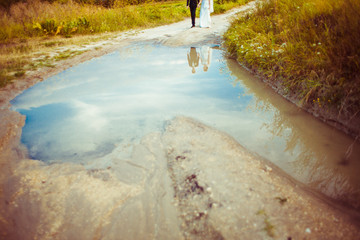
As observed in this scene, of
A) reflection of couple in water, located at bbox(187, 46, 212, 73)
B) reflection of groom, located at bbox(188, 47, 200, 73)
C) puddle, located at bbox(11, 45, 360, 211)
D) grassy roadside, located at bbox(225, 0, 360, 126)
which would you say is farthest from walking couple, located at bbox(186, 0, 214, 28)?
puddle, located at bbox(11, 45, 360, 211)

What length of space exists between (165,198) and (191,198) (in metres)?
0.23

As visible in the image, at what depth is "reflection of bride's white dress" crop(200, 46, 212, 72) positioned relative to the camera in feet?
18.2

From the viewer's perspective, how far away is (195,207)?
1728mm

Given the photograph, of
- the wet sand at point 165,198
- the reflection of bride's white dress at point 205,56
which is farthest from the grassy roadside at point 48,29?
the reflection of bride's white dress at point 205,56

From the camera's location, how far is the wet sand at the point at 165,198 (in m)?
1.57

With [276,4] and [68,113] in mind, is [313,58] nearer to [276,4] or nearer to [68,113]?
[276,4]

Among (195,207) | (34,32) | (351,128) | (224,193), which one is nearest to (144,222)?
(195,207)

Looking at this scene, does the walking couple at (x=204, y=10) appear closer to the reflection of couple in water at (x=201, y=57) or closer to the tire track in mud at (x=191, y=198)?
the reflection of couple in water at (x=201, y=57)

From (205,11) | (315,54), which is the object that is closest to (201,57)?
(315,54)

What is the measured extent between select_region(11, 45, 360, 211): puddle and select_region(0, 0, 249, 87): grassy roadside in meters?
1.22

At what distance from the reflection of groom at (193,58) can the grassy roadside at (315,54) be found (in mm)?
1229

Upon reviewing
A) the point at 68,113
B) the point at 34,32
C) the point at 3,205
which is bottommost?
the point at 3,205

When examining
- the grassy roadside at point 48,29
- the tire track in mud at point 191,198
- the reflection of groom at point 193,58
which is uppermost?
the grassy roadside at point 48,29

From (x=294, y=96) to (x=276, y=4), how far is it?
3.85 m
